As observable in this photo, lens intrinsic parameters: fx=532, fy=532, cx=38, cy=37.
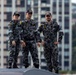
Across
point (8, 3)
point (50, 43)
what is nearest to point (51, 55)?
point (50, 43)

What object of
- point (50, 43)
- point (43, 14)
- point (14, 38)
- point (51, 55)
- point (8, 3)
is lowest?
point (43, 14)

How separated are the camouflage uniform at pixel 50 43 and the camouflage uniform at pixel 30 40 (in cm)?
21

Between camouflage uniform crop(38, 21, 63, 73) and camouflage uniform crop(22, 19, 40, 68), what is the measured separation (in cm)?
21

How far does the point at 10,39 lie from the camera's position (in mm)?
9406

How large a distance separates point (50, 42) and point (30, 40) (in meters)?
0.40

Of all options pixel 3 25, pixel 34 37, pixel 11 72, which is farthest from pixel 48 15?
pixel 3 25

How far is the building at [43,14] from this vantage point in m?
98.6

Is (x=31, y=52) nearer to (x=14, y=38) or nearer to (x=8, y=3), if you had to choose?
(x=14, y=38)

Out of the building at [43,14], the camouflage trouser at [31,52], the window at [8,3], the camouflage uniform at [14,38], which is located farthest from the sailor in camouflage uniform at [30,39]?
the window at [8,3]

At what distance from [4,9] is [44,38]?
297 ft

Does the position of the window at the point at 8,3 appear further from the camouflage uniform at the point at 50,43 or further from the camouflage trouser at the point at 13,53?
the camouflage trouser at the point at 13,53

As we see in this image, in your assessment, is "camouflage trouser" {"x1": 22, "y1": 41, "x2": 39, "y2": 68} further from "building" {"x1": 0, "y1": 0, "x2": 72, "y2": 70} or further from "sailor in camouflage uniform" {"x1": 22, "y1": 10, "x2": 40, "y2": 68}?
"building" {"x1": 0, "y1": 0, "x2": 72, "y2": 70}

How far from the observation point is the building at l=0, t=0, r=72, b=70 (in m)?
98.6

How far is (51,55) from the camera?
9688 millimetres
